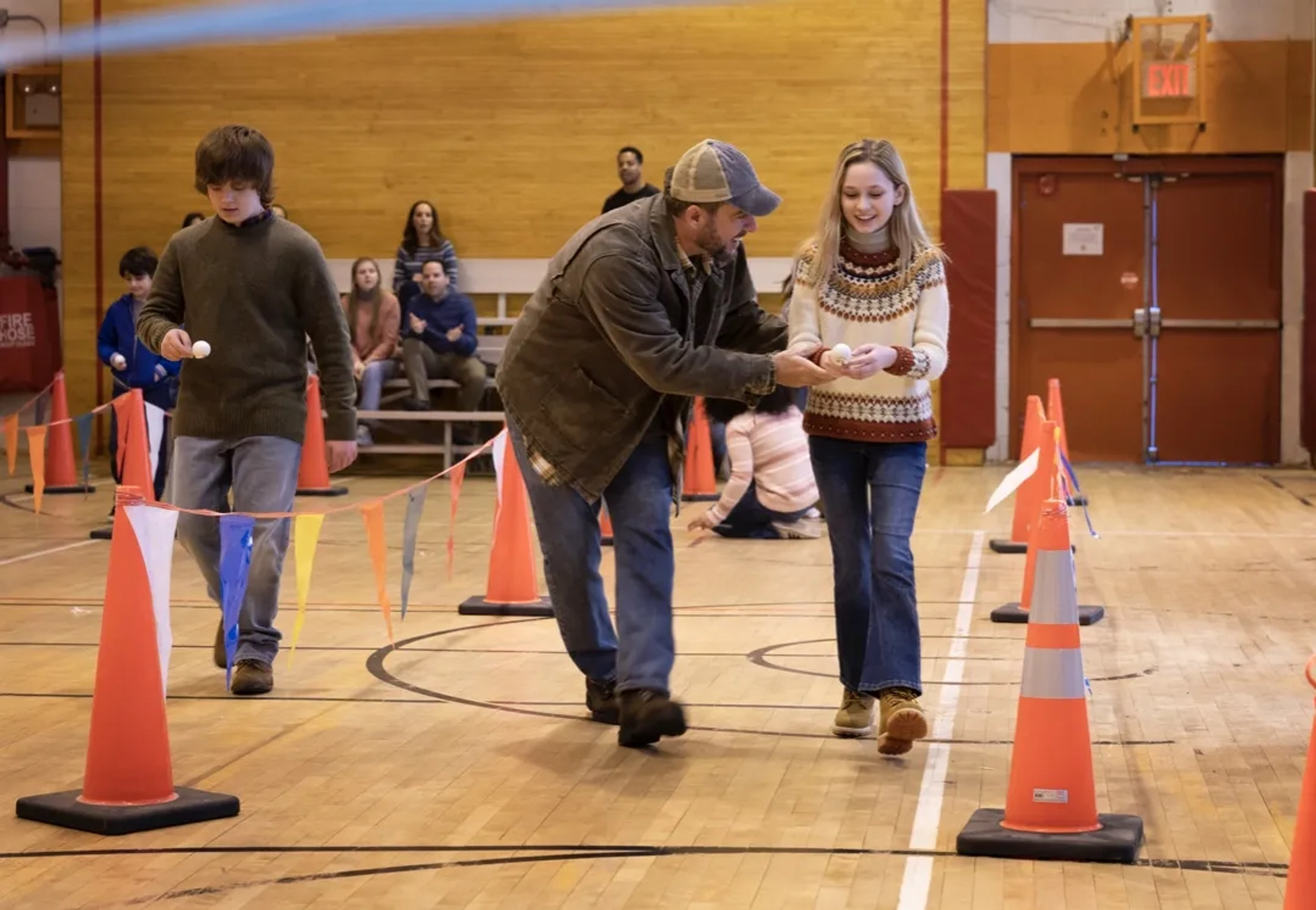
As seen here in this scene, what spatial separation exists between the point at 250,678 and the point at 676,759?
5.76ft

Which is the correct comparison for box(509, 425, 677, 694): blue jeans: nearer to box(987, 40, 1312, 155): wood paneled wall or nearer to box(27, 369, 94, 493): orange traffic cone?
box(27, 369, 94, 493): orange traffic cone

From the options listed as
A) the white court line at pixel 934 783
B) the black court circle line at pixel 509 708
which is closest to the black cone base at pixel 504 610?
the black court circle line at pixel 509 708

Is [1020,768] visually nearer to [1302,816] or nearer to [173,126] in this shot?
[1302,816]

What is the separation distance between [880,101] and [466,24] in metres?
3.60

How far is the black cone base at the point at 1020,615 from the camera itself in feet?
27.0

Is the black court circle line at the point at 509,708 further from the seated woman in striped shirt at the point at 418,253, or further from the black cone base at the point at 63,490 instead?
the seated woman in striped shirt at the point at 418,253

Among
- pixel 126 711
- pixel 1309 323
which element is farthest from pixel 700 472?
pixel 126 711

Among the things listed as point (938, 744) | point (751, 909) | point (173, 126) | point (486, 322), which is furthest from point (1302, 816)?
point (173, 126)

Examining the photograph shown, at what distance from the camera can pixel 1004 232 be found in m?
16.7

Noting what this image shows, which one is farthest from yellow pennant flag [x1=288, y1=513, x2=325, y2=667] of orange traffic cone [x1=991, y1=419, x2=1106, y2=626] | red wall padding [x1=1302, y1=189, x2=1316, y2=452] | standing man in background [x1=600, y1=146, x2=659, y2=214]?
red wall padding [x1=1302, y1=189, x2=1316, y2=452]

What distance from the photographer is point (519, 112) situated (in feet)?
55.4

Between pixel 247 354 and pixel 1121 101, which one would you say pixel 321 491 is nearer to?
pixel 1121 101

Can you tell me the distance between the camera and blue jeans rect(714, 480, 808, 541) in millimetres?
11328

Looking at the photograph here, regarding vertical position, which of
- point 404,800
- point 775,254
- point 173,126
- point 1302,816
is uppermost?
point 173,126
